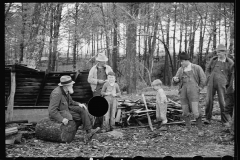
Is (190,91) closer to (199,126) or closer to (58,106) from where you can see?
(199,126)

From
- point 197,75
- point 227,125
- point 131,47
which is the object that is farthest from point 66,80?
point 227,125

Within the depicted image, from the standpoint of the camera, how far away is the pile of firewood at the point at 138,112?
3117 mm

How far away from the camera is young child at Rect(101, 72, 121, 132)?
105 inches

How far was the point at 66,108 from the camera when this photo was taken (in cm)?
262

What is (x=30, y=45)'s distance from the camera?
2.60m

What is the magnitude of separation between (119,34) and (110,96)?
3.85 ft

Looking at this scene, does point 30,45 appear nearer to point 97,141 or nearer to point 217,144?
point 97,141

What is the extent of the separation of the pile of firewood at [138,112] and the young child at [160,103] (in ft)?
0.39

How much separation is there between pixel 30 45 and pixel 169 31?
1930mm

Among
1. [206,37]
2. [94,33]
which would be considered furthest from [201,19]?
[94,33]

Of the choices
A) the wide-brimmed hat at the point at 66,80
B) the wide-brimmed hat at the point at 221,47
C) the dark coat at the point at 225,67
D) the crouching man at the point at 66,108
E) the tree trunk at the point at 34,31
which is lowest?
the crouching man at the point at 66,108

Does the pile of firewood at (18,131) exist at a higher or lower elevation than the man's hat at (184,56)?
lower

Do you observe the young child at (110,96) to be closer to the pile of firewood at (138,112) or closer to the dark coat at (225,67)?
the pile of firewood at (138,112)

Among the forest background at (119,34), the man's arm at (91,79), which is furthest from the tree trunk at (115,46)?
the man's arm at (91,79)
